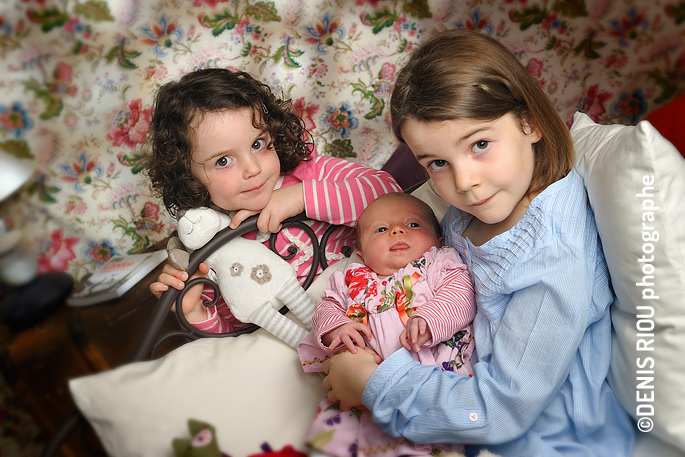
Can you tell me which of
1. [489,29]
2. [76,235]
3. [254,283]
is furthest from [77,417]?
[489,29]

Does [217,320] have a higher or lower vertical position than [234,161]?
lower

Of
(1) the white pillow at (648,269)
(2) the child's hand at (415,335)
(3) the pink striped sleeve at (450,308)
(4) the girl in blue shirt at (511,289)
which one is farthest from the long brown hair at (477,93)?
(2) the child's hand at (415,335)

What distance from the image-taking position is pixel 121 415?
0.68m

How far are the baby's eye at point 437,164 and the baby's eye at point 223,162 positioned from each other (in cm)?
46

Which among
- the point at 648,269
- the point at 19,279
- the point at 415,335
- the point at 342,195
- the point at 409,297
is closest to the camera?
the point at 19,279

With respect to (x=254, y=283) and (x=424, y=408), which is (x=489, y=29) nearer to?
(x=254, y=283)

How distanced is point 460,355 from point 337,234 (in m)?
0.49

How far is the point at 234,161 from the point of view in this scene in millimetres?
995

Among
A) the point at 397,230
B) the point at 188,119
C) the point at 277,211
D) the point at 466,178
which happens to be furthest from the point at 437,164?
the point at 188,119

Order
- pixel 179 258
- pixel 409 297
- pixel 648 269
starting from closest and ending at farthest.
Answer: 1. pixel 648 269
2. pixel 409 297
3. pixel 179 258

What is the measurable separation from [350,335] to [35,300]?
0.51 m

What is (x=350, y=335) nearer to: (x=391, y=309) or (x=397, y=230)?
(x=391, y=309)

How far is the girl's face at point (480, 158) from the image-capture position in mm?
746

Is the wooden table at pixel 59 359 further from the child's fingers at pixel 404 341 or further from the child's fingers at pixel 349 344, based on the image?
the child's fingers at pixel 404 341
